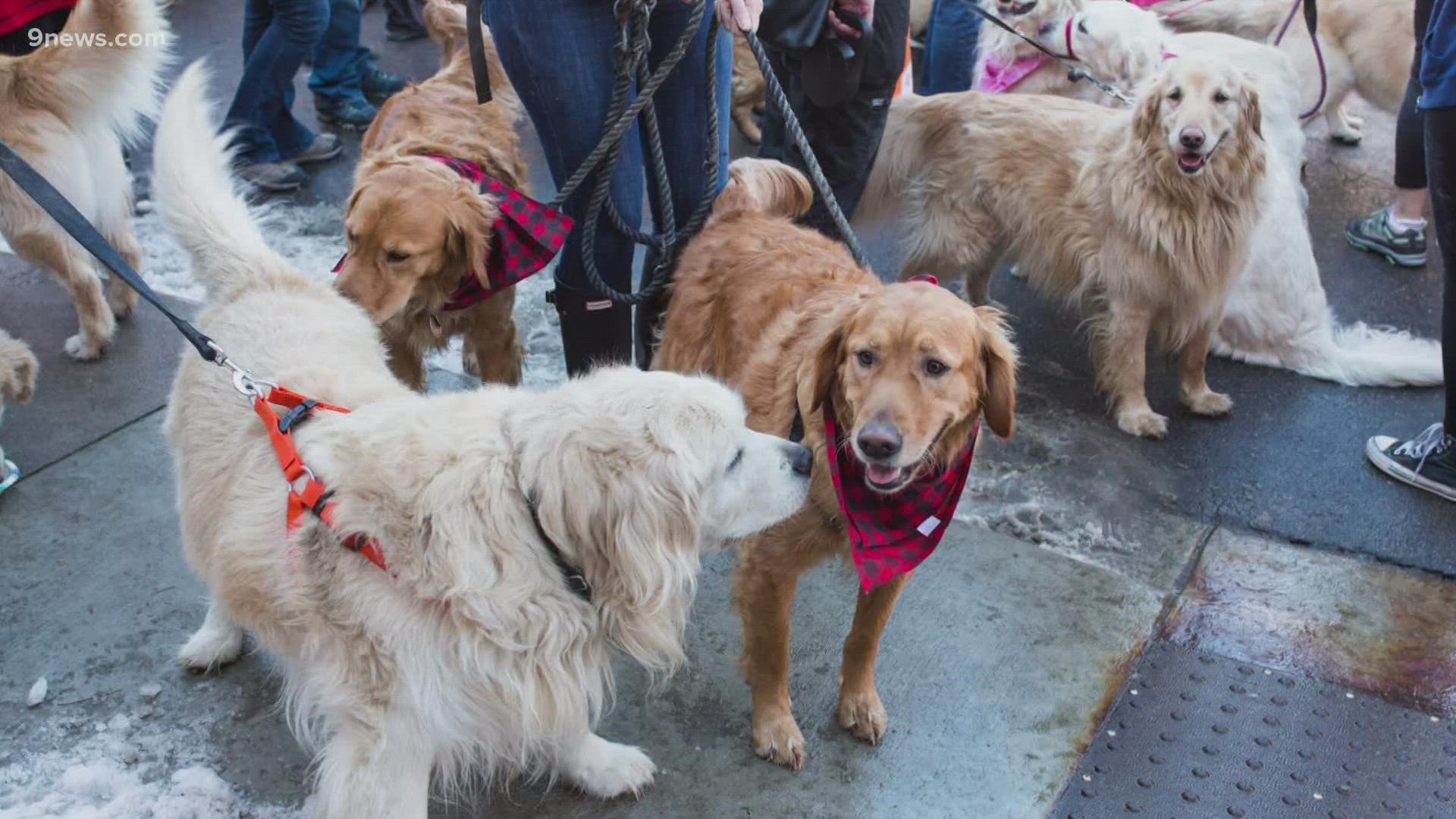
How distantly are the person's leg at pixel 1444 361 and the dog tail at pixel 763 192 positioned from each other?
1836 millimetres

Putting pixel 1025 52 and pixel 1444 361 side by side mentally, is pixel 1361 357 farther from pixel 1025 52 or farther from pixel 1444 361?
pixel 1025 52

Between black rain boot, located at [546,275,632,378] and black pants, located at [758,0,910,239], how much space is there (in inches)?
52.8

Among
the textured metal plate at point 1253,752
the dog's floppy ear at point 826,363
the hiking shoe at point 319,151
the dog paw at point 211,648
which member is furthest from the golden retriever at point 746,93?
the dog paw at point 211,648

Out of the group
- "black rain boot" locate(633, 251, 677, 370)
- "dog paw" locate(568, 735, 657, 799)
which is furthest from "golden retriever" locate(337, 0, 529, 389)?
"dog paw" locate(568, 735, 657, 799)

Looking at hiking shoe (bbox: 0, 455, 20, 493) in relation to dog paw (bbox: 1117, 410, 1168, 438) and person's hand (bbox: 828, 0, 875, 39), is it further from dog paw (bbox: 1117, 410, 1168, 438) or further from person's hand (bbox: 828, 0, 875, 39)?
dog paw (bbox: 1117, 410, 1168, 438)

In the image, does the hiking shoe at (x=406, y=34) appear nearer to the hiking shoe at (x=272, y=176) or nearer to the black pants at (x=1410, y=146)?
the hiking shoe at (x=272, y=176)

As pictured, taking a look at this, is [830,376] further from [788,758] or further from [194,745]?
[194,745]

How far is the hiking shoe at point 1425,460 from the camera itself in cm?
355

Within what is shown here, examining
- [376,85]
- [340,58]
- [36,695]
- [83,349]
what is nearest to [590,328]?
[36,695]

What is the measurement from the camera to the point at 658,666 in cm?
198

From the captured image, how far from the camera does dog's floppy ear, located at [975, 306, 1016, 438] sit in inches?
90.7

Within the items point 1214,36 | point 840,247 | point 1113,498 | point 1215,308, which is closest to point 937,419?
point 840,247

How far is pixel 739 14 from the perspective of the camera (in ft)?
8.49

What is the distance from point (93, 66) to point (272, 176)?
5.80 ft
